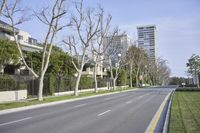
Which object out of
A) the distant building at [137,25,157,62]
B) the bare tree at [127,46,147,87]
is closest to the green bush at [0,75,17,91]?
the bare tree at [127,46,147,87]

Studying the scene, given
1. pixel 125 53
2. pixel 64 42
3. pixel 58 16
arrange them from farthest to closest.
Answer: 1. pixel 125 53
2. pixel 64 42
3. pixel 58 16

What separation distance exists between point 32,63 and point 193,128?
40.2 meters

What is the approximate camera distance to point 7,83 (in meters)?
30.6

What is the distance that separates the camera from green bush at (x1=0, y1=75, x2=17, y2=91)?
29.6 m

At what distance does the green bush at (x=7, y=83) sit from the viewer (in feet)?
97.2

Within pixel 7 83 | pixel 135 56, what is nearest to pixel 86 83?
pixel 7 83

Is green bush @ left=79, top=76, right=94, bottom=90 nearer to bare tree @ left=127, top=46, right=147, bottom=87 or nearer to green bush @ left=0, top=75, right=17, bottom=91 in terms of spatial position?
bare tree @ left=127, top=46, right=147, bottom=87

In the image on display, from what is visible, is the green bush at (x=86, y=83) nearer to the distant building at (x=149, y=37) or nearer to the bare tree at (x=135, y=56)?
the bare tree at (x=135, y=56)

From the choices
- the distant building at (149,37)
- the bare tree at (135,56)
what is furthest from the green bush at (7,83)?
the distant building at (149,37)

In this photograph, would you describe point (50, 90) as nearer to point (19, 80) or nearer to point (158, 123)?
point (19, 80)

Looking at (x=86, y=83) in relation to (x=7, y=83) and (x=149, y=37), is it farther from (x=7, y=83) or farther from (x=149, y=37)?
(x=149, y=37)

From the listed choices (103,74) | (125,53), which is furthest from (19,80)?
(103,74)

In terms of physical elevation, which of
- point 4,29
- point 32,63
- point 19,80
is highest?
point 4,29

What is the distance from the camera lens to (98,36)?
5125cm
